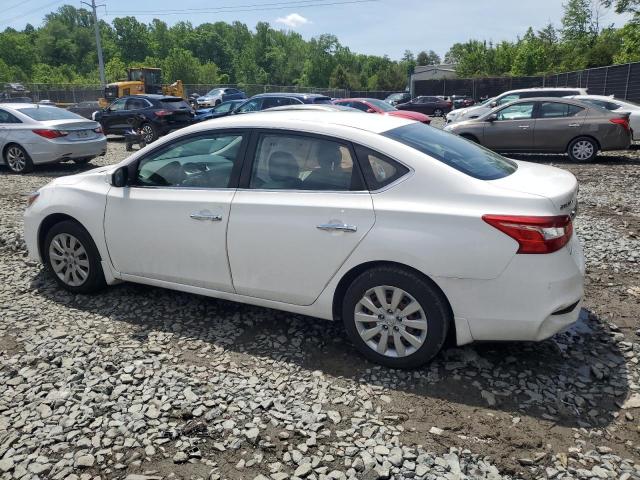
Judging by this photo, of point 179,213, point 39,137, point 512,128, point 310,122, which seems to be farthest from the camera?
point 512,128

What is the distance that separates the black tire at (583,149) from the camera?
12.0 metres

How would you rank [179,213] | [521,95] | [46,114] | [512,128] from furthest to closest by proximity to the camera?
1. [521,95]
2. [512,128]
3. [46,114]
4. [179,213]

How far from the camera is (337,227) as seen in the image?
3402mm

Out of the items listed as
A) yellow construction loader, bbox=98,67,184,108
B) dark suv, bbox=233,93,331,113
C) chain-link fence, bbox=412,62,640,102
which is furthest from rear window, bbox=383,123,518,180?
yellow construction loader, bbox=98,67,184,108

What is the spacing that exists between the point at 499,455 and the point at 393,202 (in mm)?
1568

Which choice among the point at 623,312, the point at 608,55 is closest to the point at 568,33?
the point at 608,55

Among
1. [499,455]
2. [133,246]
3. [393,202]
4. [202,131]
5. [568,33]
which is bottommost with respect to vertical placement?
[499,455]

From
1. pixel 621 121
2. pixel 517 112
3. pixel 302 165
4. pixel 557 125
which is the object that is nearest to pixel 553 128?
pixel 557 125

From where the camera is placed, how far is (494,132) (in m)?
12.9

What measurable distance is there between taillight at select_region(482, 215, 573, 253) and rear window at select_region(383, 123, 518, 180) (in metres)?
0.44

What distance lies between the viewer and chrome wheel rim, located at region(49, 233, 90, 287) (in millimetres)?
4656

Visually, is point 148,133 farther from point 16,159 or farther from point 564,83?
point 564,83

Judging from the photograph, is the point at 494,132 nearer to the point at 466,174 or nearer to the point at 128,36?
the point at 466,174

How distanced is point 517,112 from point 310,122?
1050cm
